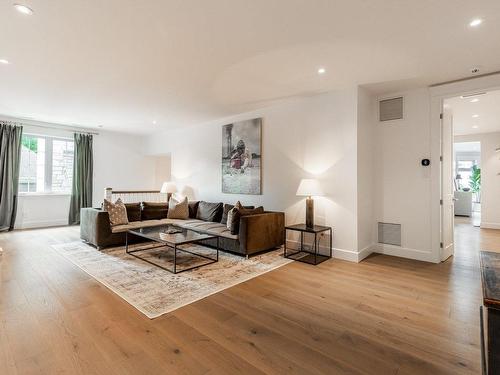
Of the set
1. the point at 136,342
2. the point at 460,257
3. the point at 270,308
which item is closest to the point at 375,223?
the point at 460,257

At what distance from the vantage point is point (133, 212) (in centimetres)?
539

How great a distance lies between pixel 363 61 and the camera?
124 inches

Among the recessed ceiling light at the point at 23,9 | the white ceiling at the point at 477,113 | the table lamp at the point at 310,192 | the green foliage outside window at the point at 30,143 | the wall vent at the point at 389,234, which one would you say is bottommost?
the wall vent at the point at 389,234

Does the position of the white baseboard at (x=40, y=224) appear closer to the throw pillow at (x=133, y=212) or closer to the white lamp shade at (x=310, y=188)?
the throw pillow at (x=133, y=212)

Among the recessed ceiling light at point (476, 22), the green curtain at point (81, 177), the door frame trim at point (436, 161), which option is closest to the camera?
the recessed ceiling light at point (476, 22)

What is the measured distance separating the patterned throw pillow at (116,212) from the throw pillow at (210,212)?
1.49 metres

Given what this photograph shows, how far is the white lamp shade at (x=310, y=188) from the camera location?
4113 millimetres

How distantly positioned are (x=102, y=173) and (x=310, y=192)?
631cm

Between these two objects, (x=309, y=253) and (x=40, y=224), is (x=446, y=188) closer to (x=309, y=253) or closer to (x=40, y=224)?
(x=309, y=253)

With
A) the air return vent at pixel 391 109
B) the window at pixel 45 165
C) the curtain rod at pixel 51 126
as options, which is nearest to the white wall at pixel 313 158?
the air return vent at pixel 391 109

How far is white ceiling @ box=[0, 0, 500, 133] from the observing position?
7.34 feet

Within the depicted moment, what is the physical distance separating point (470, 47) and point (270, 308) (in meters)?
3.45

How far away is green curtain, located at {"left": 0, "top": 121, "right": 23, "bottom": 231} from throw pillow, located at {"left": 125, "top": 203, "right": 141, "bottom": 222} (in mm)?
3084

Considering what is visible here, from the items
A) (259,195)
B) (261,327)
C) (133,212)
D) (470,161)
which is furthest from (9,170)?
(470,161)
